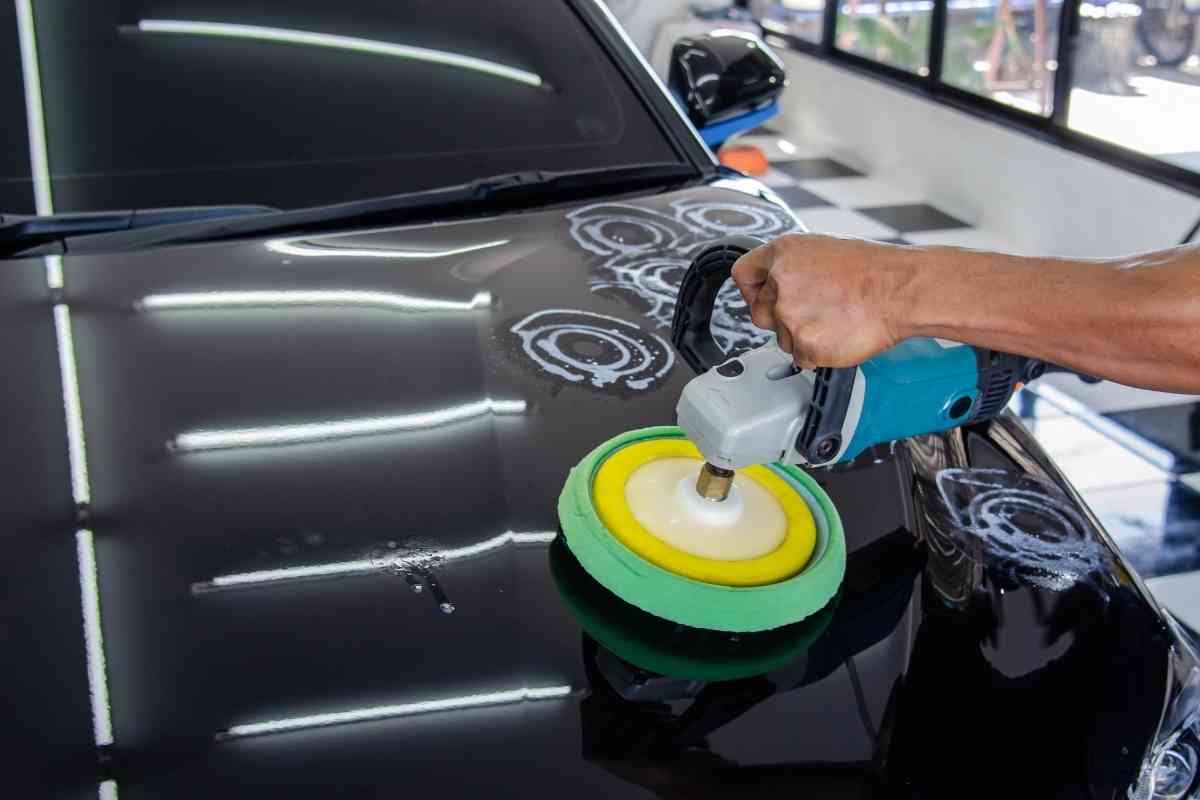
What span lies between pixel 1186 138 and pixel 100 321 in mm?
3145

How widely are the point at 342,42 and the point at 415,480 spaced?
30.0 inches

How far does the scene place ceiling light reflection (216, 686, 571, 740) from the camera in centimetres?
76

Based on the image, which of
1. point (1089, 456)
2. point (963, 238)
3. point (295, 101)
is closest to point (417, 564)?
point (295, 101)

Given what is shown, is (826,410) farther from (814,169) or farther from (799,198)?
(814,169)

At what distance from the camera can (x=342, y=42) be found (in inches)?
60.0

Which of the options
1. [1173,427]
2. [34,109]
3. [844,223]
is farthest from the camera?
[844,223]

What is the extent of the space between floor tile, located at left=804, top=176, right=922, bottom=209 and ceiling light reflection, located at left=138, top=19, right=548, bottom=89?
2856mm

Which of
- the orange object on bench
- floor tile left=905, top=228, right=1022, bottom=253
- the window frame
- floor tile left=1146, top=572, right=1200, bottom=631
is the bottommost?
floor tile left=1146, top=572, right=1200, bottom=631

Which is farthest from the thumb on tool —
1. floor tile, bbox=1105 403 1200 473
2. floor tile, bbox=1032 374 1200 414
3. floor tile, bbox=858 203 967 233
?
floor tile, bbox=858 203 967 233

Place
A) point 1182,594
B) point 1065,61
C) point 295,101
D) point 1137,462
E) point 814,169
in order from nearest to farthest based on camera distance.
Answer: point 295,101, point 1182,594, point 1137,462, point 1065,61, point 814,169

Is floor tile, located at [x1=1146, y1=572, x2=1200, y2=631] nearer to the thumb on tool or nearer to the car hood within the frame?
the car hood

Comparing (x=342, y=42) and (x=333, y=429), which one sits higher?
(x=342, y=42)

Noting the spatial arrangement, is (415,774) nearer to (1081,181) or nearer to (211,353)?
(211,353)

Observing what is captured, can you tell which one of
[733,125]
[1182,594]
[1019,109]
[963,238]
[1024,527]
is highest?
[733,125]
